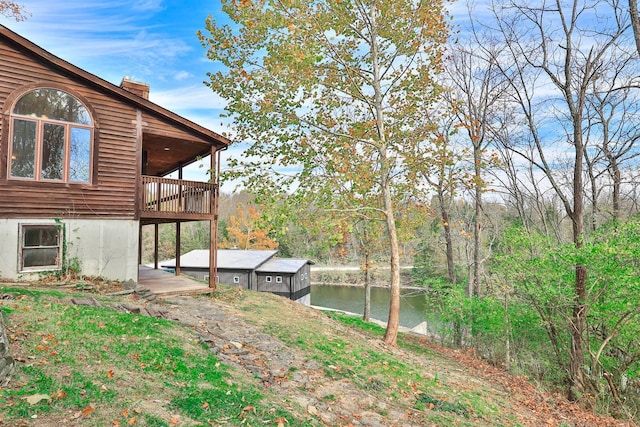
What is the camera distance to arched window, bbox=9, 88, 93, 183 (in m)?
9.24

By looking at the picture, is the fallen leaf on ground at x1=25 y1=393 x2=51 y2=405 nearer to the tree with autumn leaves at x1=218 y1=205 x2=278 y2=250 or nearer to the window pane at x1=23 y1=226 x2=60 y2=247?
the window pane at x1=23 y1=226 x2=60 y2=247

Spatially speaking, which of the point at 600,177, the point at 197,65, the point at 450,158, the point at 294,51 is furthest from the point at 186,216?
the point at 600,177

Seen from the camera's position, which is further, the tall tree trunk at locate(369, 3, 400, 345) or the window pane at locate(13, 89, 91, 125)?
the tall tree trunk at locate(369, 3, 400, 345)

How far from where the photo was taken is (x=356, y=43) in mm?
12164

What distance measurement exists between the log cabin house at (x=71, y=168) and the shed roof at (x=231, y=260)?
14183 millimetres

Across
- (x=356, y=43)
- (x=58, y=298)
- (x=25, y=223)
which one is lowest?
(x=58, y=298)

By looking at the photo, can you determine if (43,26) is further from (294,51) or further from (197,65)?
(294,51)

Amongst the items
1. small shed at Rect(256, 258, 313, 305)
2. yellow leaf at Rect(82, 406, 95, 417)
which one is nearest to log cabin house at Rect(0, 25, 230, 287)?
yellow leaf at Rect(82, 406, 95, 417)

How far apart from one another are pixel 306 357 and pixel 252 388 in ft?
7.21

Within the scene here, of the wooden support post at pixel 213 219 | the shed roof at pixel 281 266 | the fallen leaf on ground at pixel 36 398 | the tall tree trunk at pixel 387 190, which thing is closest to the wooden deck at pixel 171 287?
the wooden support post at pixel 213 219

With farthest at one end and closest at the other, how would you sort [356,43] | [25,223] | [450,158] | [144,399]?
[356,43]
[450,158]
[25,223]
[144,399]

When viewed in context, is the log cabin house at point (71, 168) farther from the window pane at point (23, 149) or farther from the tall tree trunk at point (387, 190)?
the tall tree trunk at point (387, 190)

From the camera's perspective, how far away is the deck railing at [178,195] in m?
11.0

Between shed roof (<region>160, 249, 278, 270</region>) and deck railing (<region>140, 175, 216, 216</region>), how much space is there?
44.6 feet
